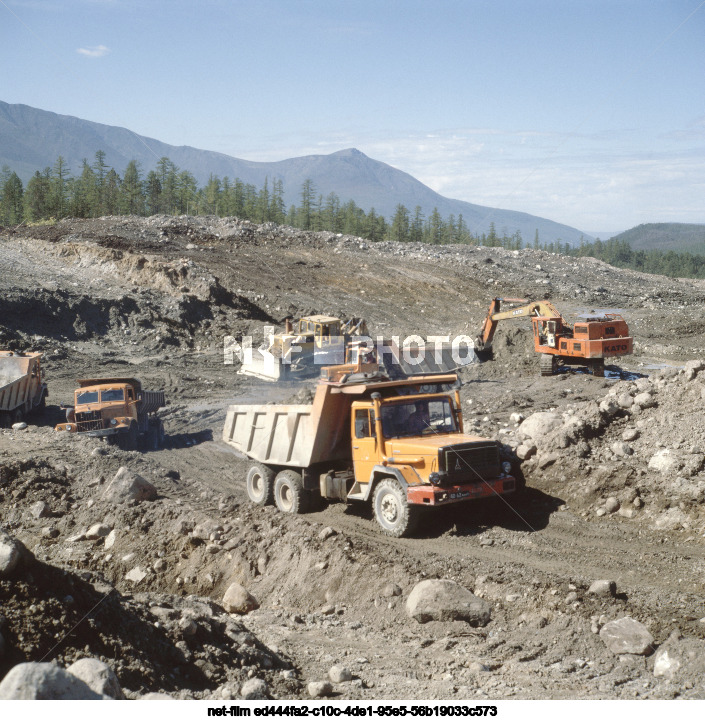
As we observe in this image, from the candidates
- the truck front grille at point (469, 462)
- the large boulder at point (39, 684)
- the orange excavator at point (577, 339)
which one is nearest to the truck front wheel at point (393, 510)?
the truck front grille at point (469, 462)

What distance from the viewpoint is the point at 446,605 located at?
7520 millimetres

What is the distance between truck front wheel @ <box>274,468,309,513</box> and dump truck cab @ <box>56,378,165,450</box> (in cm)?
726

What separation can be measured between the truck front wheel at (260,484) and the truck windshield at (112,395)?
7122mm

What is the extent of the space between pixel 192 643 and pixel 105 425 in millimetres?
12940

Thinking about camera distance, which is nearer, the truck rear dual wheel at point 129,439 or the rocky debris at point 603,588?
the rocky debris at point 603,588

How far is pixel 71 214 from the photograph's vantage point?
75250 millimetres

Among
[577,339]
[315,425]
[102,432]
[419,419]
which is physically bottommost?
[102,432]

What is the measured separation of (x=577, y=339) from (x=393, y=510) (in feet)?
47.1

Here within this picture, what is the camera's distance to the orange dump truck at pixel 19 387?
19047 mm

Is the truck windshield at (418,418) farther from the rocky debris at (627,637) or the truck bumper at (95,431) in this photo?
the truck bumper at (95,431)

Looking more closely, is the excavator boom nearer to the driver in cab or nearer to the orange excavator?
the orange excavator

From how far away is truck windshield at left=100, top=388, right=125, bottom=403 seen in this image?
59.5 feet

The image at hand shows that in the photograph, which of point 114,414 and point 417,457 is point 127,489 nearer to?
point 417,457

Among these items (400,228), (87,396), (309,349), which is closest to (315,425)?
(87,396)
